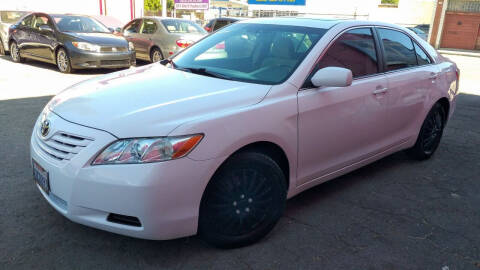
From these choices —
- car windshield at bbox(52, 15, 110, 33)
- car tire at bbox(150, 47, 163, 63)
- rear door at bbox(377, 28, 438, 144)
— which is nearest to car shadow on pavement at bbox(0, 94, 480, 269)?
rear door at bbox(377, 28, 438, 144)

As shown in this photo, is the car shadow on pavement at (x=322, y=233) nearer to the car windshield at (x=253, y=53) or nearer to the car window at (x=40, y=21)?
the car windshield at (x=253, y=53)

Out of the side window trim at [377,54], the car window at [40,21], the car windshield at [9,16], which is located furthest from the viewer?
the car windshield at [9,16]

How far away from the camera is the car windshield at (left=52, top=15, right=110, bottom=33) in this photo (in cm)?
1055

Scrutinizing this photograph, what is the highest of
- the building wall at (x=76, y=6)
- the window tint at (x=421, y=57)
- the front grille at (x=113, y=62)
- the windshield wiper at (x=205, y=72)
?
the building wall at (x=76, y=6)

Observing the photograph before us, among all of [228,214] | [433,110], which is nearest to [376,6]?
[433,110]

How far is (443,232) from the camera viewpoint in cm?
329

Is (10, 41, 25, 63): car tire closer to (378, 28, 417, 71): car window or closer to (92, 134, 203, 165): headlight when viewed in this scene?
A: (378, 28, 417, 71): car window

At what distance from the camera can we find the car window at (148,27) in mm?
12008

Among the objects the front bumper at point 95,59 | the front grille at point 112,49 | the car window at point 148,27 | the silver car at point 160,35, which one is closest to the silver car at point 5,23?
the silver car at point 160,35

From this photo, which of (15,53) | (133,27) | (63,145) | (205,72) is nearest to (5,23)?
(15,53)

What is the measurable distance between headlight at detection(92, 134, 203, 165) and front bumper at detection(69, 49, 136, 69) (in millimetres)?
8297

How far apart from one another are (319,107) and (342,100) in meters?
0.30

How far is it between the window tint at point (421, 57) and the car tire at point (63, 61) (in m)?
8.23

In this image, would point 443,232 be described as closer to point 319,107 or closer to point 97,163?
point 319,107
